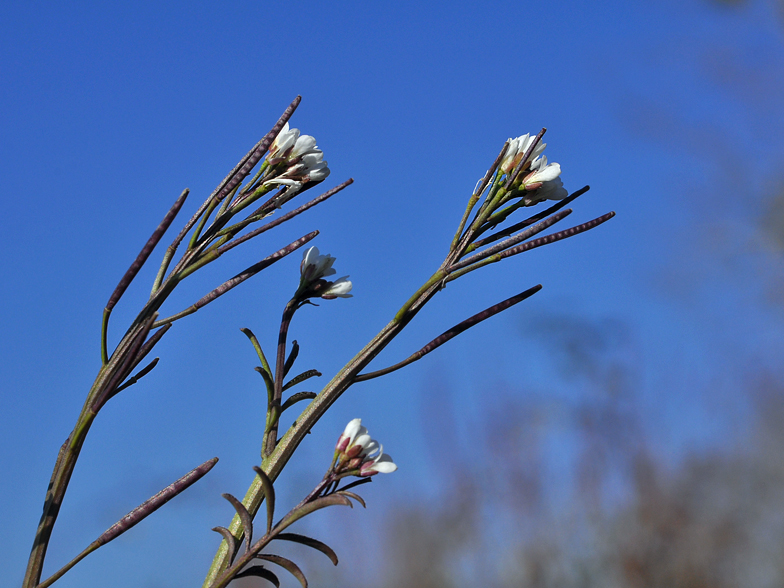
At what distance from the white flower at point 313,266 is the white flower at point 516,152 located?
0.29 m

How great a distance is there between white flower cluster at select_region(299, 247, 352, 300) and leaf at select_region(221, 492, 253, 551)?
12.4 inches

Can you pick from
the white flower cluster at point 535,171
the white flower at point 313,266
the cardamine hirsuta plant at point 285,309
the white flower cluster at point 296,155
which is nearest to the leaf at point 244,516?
the cardamine hirsuta plant at point 285,309

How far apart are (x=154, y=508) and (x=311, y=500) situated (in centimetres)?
17

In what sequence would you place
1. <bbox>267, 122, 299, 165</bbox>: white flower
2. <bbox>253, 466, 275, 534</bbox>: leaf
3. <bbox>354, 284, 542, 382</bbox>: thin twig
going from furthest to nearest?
<bbox>267, 122, 299, 165</bbox>: white flower, <bbox>354, 284, 542, 382</bbox>: thin twig, <bbox>253, 466, 275, 534</bbox>: leaf

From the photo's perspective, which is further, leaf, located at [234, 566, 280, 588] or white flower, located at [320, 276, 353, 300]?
white flower, located at [320, 276, 353, 300]

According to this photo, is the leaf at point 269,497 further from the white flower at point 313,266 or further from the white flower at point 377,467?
the white flower at point 313,266

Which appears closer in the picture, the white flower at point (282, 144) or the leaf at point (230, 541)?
the leaf at point (230, 541)

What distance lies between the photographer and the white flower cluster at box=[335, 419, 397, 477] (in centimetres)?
76

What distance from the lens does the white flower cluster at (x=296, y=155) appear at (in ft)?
3.11

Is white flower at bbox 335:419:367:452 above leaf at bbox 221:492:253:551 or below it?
above

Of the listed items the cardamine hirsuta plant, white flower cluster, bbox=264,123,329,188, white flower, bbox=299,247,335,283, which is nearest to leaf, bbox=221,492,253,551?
the cardamine hirsuta plant

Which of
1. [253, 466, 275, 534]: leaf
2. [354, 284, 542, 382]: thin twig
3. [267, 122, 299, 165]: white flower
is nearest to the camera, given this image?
[253, 466, 275, 534]: leaf

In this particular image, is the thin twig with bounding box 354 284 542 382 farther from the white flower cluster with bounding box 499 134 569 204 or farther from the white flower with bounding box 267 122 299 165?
the white flower with bounding box 267 122 299 165

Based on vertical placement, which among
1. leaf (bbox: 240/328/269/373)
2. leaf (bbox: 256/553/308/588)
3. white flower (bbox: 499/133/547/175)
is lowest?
leaf (bbox: 256/553/308/588)
